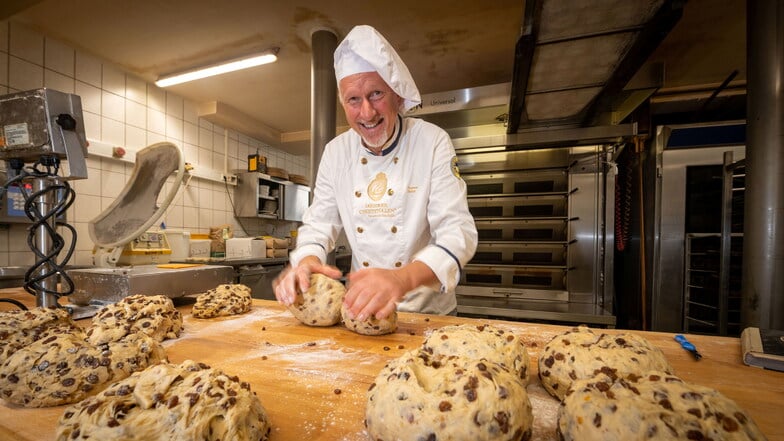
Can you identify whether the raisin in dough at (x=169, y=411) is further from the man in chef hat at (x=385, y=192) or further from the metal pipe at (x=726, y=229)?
the metal pipe at (x=726, y=229)

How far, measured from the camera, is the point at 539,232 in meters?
3.73

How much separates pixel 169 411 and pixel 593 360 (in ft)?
3.64

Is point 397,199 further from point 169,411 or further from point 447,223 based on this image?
point 169,411

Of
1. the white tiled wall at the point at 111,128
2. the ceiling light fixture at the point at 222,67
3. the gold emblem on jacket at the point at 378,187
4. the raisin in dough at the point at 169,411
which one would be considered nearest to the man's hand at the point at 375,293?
the raisin in dough at the point at 169,411

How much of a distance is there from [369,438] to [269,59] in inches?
170

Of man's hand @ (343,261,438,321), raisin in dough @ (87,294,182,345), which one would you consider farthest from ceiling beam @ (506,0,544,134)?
raisin in dough @ (87,294,182,345)

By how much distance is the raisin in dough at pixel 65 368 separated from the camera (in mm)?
888

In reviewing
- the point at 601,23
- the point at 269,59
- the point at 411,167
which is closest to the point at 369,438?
the point at 411,167

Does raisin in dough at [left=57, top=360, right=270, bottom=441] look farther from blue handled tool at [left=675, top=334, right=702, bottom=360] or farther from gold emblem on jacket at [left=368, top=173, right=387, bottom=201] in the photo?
blue handled tool at [left=675, top=334, right=702, bottom=360]

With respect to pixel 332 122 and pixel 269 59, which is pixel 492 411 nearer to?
pixel 332 122

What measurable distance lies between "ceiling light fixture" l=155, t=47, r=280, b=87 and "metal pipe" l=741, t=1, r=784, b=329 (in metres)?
4.25

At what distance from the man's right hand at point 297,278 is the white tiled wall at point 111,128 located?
3.44 metres

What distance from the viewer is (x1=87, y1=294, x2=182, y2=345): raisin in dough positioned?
1.27 m

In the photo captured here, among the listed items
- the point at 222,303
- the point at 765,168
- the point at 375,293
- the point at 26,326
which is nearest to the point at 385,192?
the point at 375,293
